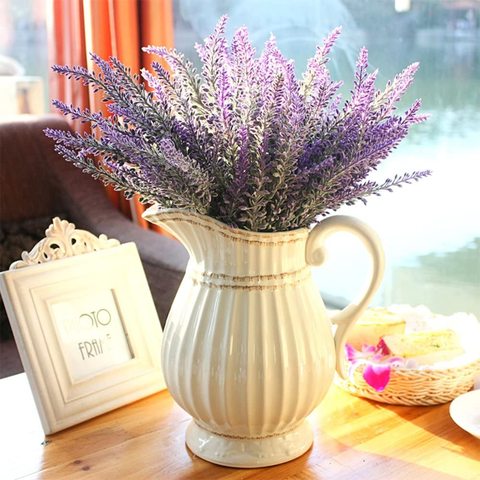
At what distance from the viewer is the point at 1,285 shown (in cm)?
104

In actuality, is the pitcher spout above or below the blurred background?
above

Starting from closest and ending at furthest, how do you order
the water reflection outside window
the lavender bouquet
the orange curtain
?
the lavender bouquet → the water reflection outside window → the orange curtain

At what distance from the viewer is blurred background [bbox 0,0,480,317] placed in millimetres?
2078

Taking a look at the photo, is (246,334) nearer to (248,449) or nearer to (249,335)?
(249,335)

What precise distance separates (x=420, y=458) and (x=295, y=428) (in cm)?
16

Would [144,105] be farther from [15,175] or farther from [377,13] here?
[377,13]

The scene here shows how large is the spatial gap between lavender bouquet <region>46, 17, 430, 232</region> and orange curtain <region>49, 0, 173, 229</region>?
4.88 ft

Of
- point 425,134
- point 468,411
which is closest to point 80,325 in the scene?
point 468,411

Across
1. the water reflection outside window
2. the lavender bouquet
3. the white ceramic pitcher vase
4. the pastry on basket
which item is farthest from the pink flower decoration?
the water reflection outside window

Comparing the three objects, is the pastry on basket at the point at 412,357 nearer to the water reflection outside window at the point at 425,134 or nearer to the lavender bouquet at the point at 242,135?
the lavender bouquet at the point at 242,135

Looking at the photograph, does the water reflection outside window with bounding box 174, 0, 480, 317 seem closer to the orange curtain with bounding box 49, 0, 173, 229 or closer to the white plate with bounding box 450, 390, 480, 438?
the orange curtain with bounding box 49, 0, 173, 229

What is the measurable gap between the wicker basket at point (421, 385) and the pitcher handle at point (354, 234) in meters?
0.12

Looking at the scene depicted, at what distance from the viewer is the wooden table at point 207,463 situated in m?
0.94

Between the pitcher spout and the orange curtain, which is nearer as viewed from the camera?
the pitcher spout
